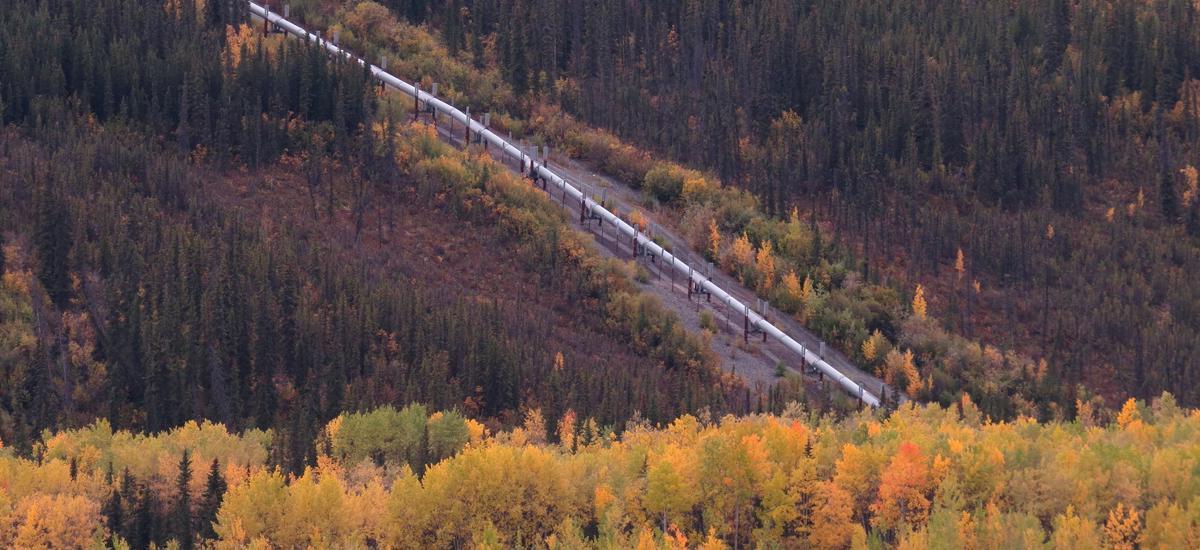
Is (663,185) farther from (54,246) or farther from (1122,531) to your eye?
(1122,531)

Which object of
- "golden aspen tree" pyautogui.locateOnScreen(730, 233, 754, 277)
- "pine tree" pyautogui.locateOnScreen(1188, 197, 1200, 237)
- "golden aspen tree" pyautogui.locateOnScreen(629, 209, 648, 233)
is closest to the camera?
"golden aspen tree" pyautogui.locateOnScreen(730, 233, 754, 277)

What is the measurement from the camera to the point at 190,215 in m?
166

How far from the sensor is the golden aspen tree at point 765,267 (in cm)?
17800

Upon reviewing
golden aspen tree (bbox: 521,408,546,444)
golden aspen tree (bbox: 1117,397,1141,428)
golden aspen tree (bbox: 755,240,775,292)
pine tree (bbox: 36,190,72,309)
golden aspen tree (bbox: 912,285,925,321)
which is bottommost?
golden aspen tree (bbox: 912,285,925,321)

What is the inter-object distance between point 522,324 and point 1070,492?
57.0 meters

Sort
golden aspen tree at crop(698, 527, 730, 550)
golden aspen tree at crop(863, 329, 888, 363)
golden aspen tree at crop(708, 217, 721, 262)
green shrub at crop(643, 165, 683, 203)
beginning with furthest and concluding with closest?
green shrub at crop(643, 165, 683, 203)
golden aspen tree at crop(708, 217, 721, 262)
golden aspen tree at crop(863, 329, 888, 363)
golden aspen tree at crop(698, 527, 730, 550)

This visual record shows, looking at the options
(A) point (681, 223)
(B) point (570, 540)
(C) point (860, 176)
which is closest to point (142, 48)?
(A) point (681, 223)

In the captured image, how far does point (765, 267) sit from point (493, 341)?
116 ft

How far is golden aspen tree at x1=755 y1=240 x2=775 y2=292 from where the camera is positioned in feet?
584

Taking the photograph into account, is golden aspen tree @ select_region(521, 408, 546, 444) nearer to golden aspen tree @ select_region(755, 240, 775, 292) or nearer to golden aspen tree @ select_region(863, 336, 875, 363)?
golden aspen tree @ select_region(863, 336, 875, 363)

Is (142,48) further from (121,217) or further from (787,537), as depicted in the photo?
(787,537)

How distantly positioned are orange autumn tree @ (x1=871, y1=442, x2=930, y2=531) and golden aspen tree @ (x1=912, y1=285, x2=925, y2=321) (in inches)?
2312

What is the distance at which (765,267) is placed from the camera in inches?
7077

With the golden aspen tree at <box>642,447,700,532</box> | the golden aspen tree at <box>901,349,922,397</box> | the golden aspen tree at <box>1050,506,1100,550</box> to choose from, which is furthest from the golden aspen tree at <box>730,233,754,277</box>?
the golden aspen tree at <box>1050,506,1100,550</box>
